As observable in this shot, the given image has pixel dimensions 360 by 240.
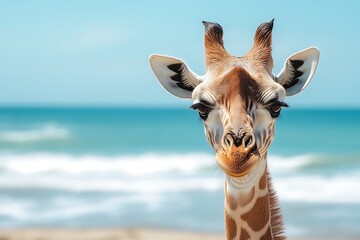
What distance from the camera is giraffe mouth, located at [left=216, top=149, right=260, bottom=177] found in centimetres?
405

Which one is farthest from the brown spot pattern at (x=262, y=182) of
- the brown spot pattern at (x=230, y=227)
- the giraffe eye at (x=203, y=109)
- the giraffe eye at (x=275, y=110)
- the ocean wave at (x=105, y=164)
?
the ocean wave at (x=105, y=164)

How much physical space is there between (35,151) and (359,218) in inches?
A: 975

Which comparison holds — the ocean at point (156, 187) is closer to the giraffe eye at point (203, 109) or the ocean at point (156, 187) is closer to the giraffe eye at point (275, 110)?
the giraffe eye at point (203, 109)

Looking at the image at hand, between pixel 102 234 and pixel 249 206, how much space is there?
426 inches

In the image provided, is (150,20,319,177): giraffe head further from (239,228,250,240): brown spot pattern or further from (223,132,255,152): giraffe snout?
(239,228,250,240): brown spot pattern

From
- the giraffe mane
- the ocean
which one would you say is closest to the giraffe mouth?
the giraffe mane

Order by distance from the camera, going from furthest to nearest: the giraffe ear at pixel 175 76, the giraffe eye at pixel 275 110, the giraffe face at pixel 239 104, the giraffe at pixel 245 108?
the giraffe ear at pixel 175 76, the giraffe eye at pixel 275 110, the giraffe face at pixel 239 104, the giraffe at pixel 245 108

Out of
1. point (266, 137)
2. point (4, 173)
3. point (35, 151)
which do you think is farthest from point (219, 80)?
point (35, 151)

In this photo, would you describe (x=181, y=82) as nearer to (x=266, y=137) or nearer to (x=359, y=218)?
(x=266, y=137)

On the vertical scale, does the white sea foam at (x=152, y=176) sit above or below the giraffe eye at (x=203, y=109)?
above

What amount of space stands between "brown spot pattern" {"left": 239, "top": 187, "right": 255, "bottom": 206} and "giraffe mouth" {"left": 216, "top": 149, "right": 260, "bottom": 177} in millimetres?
474

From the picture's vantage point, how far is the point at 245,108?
4.38m

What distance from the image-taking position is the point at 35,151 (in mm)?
38969

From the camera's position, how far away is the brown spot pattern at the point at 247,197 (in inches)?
180
